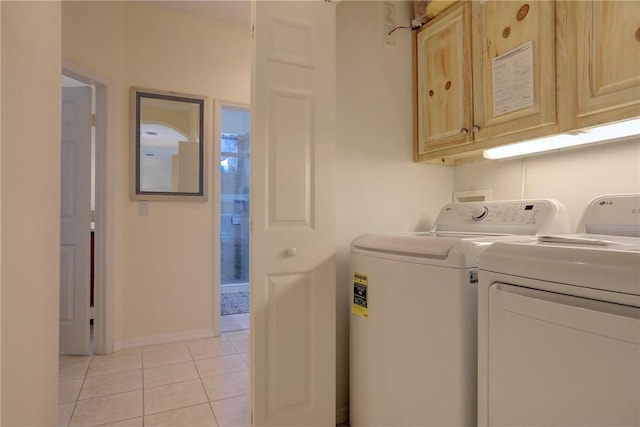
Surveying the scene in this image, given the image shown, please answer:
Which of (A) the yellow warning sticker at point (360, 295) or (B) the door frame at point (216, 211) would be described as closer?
(A) the yellow warning sticker at point (360, 295)

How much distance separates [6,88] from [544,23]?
1.87 m

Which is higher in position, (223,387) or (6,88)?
(6,88)

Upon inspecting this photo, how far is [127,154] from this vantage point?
2.75 meters

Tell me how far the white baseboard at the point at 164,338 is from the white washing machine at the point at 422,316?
71.7 inches

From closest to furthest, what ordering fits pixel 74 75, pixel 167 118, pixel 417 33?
pixel 417 33 → pixel 74 75 → pixel 167 118

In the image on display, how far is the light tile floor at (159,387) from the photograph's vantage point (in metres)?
1.76

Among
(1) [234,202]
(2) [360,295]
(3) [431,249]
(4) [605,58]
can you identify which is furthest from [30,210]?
(1) [234,202]

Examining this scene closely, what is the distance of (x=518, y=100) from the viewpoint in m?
1.36

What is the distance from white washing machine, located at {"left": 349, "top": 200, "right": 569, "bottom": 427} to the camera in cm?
104

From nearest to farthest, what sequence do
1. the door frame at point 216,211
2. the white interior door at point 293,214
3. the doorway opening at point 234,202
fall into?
the white interior door at point 293,214
the door frame at point 216,211
the doorway opening at point 234,202

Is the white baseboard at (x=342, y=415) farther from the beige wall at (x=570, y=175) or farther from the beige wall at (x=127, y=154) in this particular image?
the beige wall at (x=127, y=154)

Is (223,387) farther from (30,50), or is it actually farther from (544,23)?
(544,23)

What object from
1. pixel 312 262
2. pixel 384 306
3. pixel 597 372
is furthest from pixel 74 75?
pixel 597 372

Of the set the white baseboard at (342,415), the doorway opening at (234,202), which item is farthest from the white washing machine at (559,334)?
the doorway opening at (234,202)
